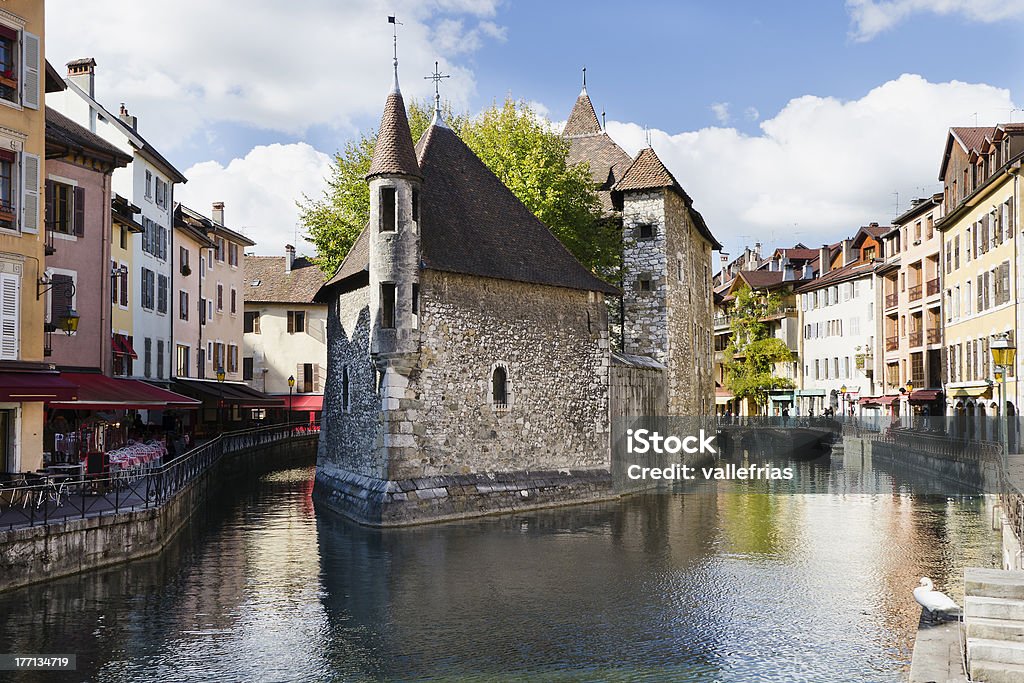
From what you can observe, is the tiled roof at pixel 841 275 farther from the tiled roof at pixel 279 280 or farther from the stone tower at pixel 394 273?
the stone tower at pixel 394 273

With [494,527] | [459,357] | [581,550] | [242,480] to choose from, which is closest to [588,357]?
[459,357]

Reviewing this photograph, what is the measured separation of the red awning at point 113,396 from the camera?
21484 millimetres

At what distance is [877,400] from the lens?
198ft

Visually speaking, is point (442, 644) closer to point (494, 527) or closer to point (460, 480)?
point (494, 527)

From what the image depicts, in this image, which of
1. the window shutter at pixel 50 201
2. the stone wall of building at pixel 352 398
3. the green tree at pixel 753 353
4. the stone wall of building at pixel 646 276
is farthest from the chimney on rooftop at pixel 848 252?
the window shutter at pixel 50 201

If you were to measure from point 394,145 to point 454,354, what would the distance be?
5452 millimetres

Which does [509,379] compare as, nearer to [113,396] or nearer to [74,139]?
[113,396]

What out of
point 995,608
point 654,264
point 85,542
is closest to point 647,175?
point 654,264

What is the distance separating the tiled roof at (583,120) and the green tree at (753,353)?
81.2ft

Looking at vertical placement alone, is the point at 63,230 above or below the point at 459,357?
above

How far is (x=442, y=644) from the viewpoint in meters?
13.1

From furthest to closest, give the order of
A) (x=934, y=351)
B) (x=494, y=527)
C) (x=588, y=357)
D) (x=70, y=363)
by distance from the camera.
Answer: (x=934, y=351) → (x=588, y=357) → (x=70, y=363) → (x=494, y=527)

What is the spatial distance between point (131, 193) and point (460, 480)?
18.1 metres

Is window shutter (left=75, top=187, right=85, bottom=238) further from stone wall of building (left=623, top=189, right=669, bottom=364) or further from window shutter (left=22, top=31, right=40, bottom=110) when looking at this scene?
stone wall of building (left=623, top=189, right=669, bottom=364)
